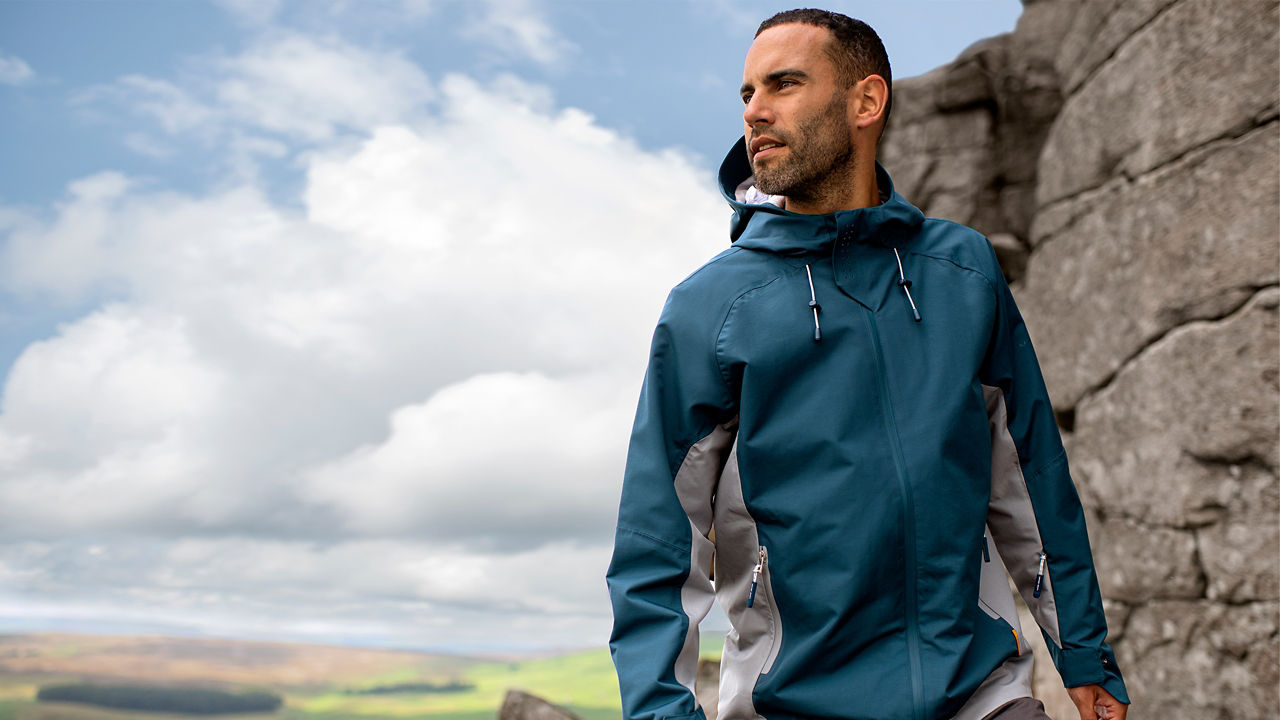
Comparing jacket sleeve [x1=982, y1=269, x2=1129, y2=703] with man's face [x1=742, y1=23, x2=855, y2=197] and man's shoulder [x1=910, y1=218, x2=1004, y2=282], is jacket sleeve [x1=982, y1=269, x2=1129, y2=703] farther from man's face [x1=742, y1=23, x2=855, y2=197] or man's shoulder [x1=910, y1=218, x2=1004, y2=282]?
man's face [x1=742, y1=23, x2=855, y2=197]

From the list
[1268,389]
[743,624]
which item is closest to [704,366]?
[743,624]

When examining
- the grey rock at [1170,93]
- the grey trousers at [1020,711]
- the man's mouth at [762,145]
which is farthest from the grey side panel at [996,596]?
the grey rock at [1170,93]

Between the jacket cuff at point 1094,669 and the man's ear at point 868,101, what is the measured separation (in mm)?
1181

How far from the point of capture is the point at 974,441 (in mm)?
2018

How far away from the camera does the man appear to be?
1.87 meters

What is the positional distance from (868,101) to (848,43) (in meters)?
0.13

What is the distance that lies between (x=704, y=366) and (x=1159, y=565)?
4104mm

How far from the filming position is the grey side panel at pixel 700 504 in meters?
1.89

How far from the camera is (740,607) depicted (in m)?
1.99

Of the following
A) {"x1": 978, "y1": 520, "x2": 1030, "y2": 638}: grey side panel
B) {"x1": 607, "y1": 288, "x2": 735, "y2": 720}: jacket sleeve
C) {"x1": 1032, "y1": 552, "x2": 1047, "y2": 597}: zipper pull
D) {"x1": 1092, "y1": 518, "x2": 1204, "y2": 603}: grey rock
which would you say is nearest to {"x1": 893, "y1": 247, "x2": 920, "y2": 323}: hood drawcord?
{"x1": 607, "y1": 288, "x2": 735, "y2": 720}: jacket sleeve

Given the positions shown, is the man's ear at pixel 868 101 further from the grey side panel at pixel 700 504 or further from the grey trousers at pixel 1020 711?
the grey trousers at pixel 1020 711

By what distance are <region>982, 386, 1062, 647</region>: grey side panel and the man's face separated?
596mm

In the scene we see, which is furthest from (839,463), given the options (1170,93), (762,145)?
(1170,93)

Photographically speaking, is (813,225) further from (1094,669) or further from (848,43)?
(1094,669)
